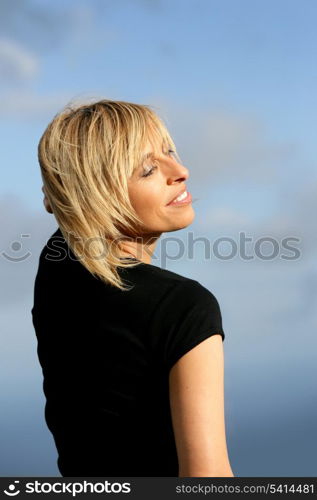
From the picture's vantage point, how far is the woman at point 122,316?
2818 mm

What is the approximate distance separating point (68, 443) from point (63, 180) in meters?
1.28

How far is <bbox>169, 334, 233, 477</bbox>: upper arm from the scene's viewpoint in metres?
2.76

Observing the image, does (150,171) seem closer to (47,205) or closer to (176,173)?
(176,173)

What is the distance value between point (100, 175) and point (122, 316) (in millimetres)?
676

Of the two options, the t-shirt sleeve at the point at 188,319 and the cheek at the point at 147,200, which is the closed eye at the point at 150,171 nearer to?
the cheek at the point at 147,200

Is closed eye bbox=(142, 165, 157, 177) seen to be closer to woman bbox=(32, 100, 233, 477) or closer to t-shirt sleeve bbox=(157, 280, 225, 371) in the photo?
woman bbox=(32, 100, 233, 477)

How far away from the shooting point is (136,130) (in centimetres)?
322

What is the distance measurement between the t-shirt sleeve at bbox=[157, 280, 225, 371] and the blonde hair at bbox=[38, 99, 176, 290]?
0.29 m

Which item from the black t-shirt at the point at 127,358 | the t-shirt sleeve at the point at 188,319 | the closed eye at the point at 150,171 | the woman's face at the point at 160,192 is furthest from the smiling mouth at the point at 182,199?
the t-shirt sleeve at the point at 188,319

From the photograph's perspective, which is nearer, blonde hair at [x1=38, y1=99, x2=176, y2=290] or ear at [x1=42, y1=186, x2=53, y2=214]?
blonde hair at [x1=38, y1=99, x2=176, y2=290]

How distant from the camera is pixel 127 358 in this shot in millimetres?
2924
